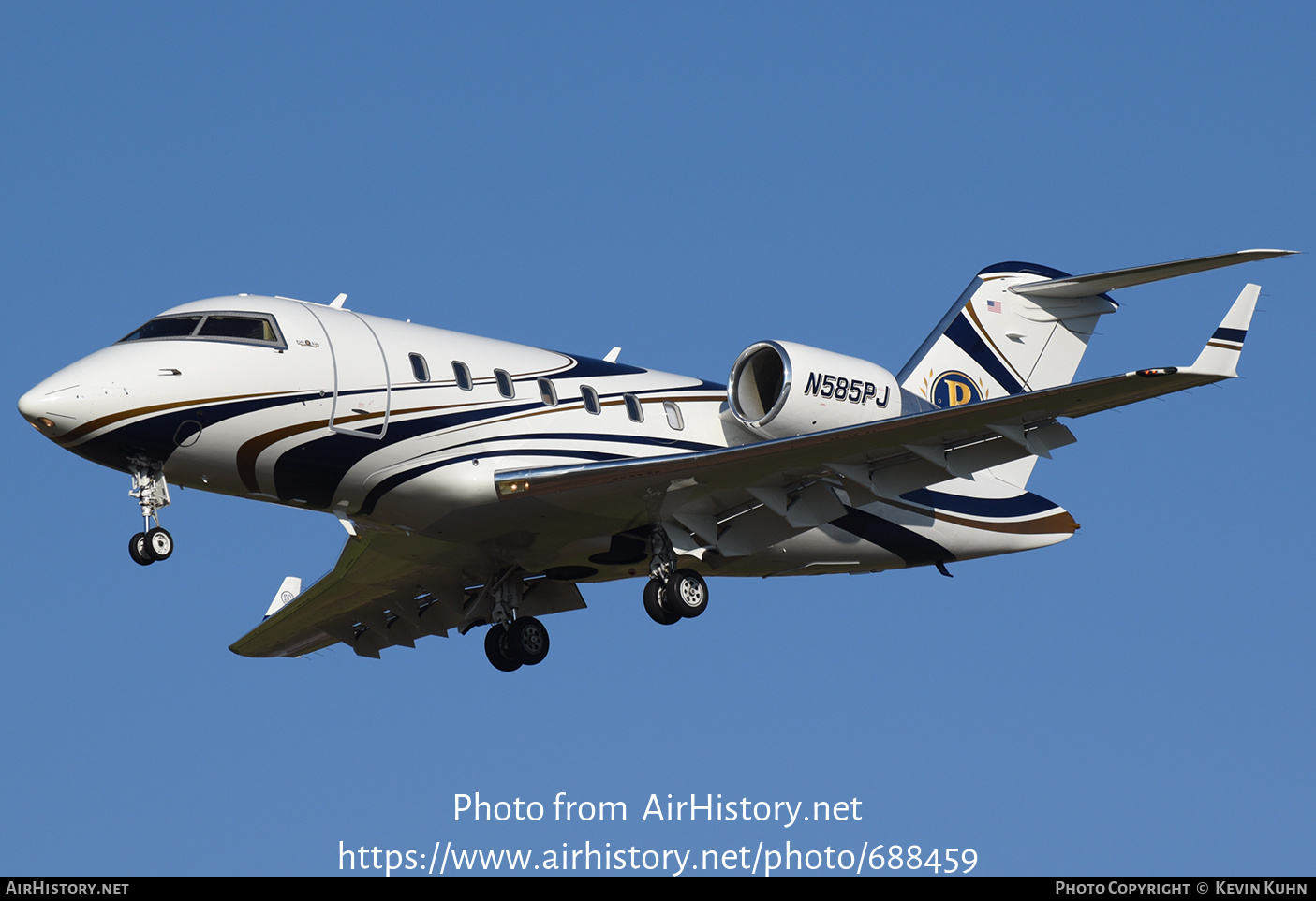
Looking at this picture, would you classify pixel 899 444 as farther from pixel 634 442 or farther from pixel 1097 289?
pixel 1097 289

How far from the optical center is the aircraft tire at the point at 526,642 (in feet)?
76.2

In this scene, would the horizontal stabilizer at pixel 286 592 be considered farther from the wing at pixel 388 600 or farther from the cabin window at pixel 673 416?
the cabin window at pixel 673 416

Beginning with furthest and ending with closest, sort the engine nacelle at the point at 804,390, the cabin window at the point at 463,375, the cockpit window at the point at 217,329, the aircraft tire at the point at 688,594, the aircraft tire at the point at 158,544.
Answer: the engine nacelle at the point at 804,390 → the aircraft tire at the point at 688,594 → the cabin window at the point at 463,375 → the cockpit window at the point at 217,329 → the aircraft tire at the point at 158,544

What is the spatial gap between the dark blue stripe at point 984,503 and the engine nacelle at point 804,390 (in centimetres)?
201

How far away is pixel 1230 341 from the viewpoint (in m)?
18.5

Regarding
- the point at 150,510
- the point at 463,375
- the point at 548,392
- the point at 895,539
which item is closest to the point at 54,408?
the point at 150,510

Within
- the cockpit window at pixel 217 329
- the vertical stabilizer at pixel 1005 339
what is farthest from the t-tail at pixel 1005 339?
the cockpit window at pixel 217 329

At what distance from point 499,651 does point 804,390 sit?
18.3ft

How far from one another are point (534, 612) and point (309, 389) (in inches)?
230

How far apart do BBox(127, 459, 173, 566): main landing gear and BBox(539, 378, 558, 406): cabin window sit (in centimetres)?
461

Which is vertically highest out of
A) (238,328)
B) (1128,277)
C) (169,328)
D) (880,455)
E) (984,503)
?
(1128,277)

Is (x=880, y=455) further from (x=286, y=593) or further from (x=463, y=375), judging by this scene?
(x=286, y=593)

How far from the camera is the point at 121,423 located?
1856cm
